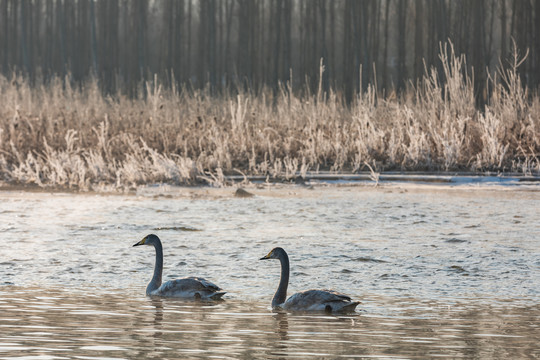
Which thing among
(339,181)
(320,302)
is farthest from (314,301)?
(339,181)

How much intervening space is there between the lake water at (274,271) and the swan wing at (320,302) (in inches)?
3.6

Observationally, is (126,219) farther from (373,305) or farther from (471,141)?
(471,141)

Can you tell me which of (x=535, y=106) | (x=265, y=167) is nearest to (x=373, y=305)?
(x=265, y=167)

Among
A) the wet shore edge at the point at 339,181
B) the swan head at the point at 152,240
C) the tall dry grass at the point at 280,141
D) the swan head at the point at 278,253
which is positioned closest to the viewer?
the swan head at the point at 278,253

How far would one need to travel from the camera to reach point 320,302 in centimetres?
645

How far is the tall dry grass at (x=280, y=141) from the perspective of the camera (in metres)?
15.6

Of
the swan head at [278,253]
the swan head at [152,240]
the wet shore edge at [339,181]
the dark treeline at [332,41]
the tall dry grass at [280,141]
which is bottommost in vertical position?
the swan head at [278,253]

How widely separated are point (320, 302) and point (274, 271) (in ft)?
6.07

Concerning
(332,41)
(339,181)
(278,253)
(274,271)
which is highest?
(332,41)

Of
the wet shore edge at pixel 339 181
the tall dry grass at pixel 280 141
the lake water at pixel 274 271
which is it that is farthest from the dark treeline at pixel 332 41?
the lake water at pixel 274 271

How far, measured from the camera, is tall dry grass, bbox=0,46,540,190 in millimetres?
15586

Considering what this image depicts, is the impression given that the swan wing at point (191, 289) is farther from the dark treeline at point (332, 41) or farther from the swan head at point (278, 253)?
the dark treeline at point (332, 41)

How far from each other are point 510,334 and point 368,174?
1041cm

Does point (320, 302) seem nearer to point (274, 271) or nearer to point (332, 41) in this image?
point (274, 271)
